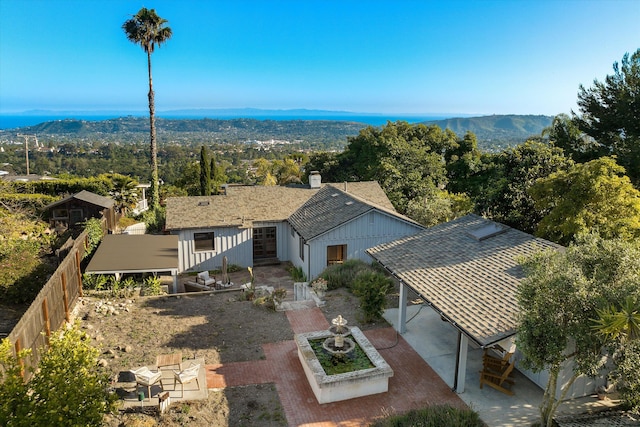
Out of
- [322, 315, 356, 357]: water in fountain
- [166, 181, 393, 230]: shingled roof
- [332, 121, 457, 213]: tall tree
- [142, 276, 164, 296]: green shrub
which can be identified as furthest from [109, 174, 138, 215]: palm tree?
[322, 315, 356, 357]: water in fountain

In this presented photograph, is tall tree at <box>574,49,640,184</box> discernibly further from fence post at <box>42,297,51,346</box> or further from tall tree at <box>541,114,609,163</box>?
fence post at <box>42,297,51,346</box>

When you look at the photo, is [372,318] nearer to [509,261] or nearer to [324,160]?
[509,261]

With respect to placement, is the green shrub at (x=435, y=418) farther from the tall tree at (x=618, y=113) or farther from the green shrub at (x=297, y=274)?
the tall tree at (x=618, y=113)

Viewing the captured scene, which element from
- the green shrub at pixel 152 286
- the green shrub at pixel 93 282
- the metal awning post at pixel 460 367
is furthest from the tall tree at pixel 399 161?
the metal awning post at pixel 460 367

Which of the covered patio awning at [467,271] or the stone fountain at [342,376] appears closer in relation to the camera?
the covered patio awning at [467,271]

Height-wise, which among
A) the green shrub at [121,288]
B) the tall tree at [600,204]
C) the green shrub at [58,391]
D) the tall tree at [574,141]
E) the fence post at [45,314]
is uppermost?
the tall tree at [574,141]

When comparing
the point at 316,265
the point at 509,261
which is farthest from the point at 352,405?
the point at 316,265

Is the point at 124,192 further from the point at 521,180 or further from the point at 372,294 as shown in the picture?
the point at 521,180
